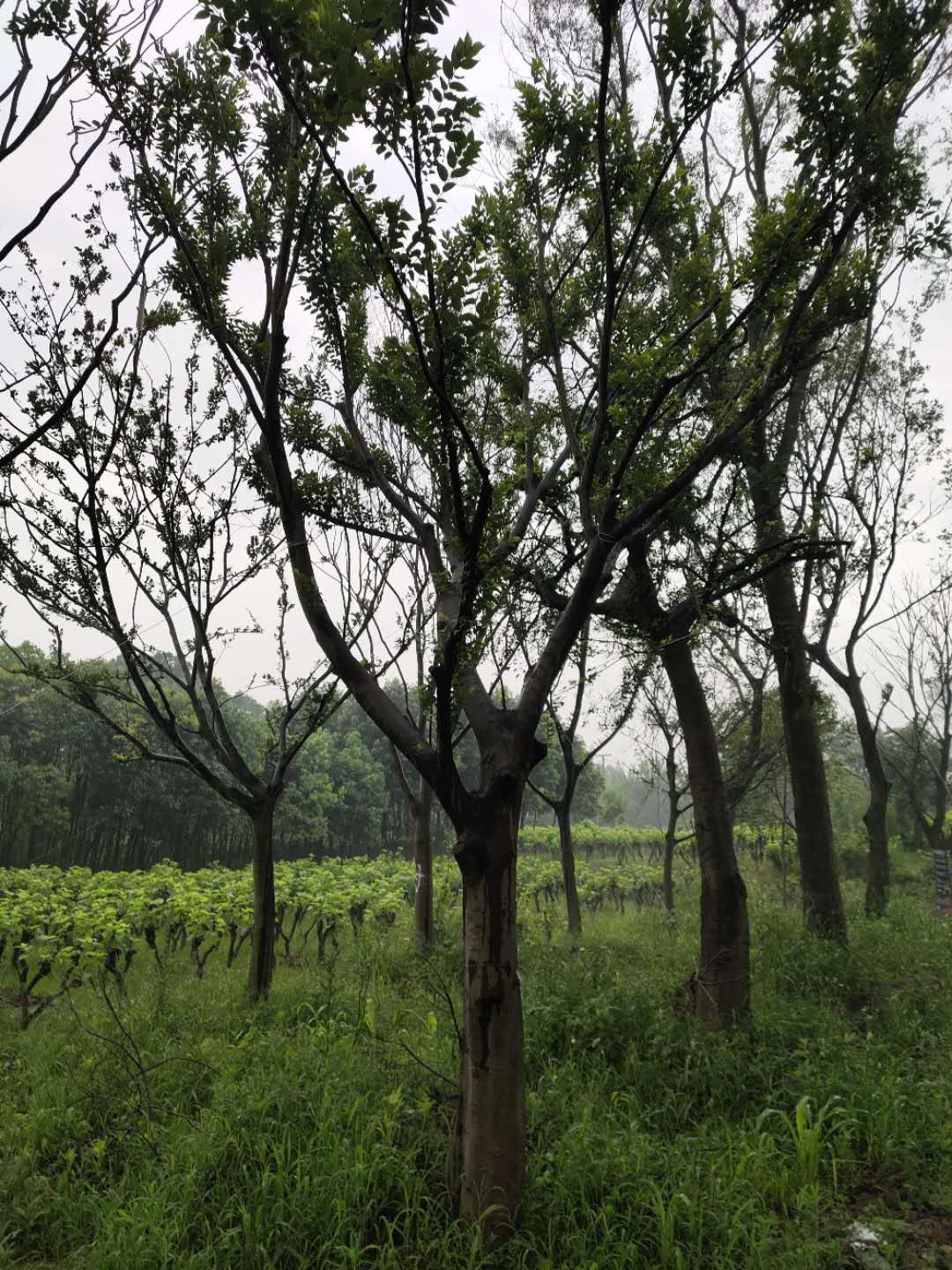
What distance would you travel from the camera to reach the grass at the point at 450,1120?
3.36 meters

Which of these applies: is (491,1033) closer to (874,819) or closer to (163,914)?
(163,914)

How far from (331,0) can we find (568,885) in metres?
10.5

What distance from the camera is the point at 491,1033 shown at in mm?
3404

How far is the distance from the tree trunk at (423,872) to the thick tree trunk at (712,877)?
4.01 metres

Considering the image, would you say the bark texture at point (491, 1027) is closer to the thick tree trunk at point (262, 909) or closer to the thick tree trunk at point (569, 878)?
the thick tree trunk at point (262, 909)

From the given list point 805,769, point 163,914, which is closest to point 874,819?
point 805,769

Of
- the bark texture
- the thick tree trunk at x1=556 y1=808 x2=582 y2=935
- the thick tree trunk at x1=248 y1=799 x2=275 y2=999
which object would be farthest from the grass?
the thick tree trunk at x1=556 y1=808 x2=582 y2=935

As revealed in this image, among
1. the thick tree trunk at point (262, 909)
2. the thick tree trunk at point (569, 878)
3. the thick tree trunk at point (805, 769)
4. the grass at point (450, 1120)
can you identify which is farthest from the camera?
the thick tree trunk at point (569, 878)

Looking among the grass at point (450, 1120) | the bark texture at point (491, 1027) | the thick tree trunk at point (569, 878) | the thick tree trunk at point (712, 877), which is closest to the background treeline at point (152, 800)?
the thick tree trunk at point (569, 878)

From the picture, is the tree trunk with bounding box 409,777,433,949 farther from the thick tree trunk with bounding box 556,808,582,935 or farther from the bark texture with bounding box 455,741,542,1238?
the bark texture with bounding box 455,741,542,1238

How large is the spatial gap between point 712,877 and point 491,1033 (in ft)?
10.7

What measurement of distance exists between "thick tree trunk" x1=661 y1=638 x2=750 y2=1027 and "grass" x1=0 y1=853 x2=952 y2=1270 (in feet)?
0.99

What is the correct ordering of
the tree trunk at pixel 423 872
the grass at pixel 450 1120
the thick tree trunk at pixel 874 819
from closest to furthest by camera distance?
the grass at pixel 450 1120 < the tree trunk at pixel 423 872 < the thick tree trunk at pixel 874 819

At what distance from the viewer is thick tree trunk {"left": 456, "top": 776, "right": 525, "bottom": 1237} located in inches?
133
